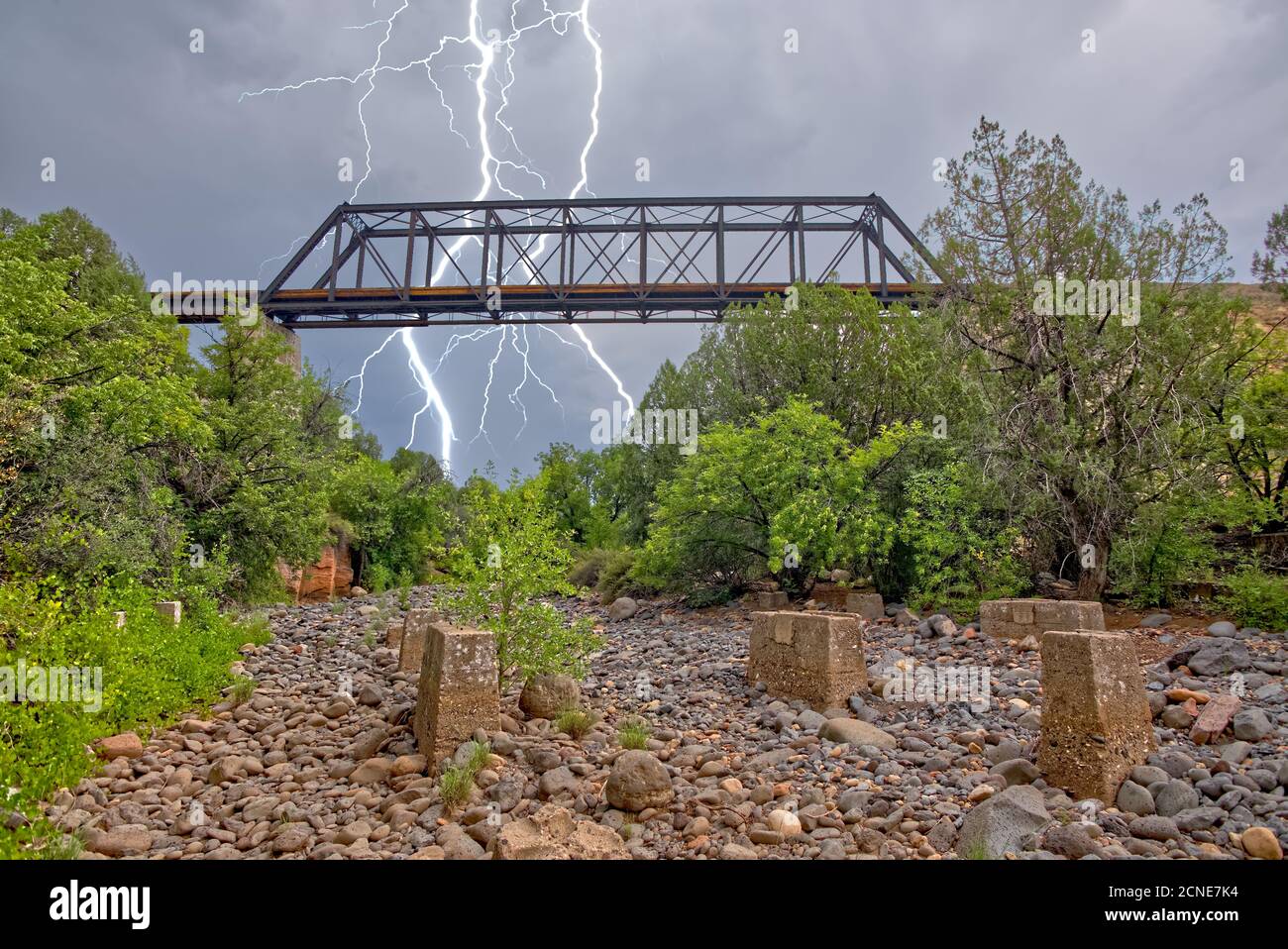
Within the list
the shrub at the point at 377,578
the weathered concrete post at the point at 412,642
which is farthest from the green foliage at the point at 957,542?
the shrub at the point at 377,578

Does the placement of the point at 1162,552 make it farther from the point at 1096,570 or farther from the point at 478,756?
Answer: the point at 478,756

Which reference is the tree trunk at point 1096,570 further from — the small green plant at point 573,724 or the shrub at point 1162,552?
the small green plant at point 573,724

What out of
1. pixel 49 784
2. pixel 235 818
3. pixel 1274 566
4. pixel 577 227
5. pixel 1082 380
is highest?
pixel 577 227

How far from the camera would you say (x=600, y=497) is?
3725 centimetres

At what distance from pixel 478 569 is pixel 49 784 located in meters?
4.29

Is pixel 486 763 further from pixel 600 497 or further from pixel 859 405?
pixel 600 497

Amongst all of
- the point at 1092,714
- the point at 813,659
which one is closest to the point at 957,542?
the point at 813,659

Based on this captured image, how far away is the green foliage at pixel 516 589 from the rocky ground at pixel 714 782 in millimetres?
650

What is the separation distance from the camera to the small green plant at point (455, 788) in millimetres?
6328

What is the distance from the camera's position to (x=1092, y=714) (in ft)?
19.6

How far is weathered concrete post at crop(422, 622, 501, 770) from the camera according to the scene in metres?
7.18

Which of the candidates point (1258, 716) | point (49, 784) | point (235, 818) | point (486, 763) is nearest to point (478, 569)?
point (486, 763)

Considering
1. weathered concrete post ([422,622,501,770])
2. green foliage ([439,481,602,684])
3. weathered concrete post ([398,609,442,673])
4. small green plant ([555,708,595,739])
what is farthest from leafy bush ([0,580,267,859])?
small green plant ([555,708,595,739])

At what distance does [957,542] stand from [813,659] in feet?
22.3
